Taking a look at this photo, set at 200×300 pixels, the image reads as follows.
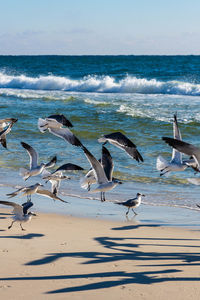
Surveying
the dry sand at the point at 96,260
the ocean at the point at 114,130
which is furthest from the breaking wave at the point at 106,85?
the dry sand at the point at 96,260

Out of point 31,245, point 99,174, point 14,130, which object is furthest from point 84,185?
point 14,130

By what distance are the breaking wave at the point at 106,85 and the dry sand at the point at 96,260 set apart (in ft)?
66.8

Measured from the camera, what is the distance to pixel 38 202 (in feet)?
25.2

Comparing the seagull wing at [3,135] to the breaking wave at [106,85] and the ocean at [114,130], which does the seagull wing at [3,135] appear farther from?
the breaking wave at [106,85]

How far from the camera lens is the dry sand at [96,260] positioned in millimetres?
4359

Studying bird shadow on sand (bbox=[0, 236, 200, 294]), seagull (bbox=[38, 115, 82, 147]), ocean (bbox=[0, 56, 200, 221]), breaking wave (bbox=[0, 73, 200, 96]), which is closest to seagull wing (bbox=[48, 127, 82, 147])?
seagull (bbox=[38, 115, 82, 147])

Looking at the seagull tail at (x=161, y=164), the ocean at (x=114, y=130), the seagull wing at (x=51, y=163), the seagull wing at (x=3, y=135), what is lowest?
the ocean at (x=114, y=130)

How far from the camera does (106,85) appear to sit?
30531 millimetres

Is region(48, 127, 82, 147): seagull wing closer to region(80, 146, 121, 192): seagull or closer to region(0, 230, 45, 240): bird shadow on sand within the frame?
region(80, 146, 121, 192): seagull

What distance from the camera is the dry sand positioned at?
14.3ft

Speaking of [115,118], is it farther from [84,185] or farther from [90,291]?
[90,291]

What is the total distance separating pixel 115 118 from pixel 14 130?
3630 millimetres

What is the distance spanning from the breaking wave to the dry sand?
66.8 ft

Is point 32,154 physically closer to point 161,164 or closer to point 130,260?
point 161,164
